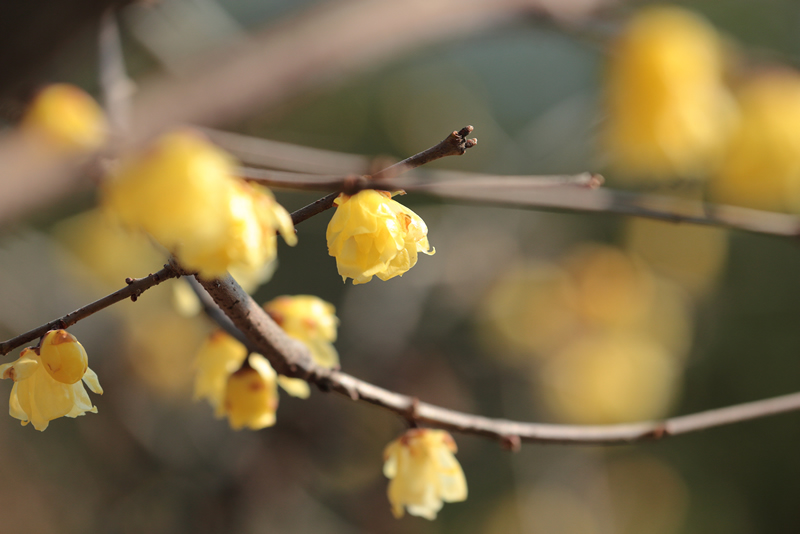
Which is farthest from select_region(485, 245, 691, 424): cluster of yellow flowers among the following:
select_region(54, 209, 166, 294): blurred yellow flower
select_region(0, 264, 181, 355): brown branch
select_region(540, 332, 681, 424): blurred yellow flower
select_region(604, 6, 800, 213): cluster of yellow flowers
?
select_region(0, 264, 181, 355): brown branch

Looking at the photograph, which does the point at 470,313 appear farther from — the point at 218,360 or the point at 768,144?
the point at 218,360

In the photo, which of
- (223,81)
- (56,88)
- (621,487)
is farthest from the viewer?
(621,487)

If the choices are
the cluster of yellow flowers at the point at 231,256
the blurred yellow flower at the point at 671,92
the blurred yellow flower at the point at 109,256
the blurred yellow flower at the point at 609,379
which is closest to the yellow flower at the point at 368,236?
the cluster of yellow flowers at the point at 231,256

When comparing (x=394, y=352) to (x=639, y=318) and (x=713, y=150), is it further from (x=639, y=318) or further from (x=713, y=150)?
(x=713, y=150)

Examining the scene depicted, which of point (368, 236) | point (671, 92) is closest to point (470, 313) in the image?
point (671, 92)

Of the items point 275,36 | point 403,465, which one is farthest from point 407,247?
point 275,36

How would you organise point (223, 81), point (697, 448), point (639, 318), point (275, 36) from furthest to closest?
1. point (697, 448)
2. point (639, 318)
3. point (275, 36)
4. point (223, 81)
